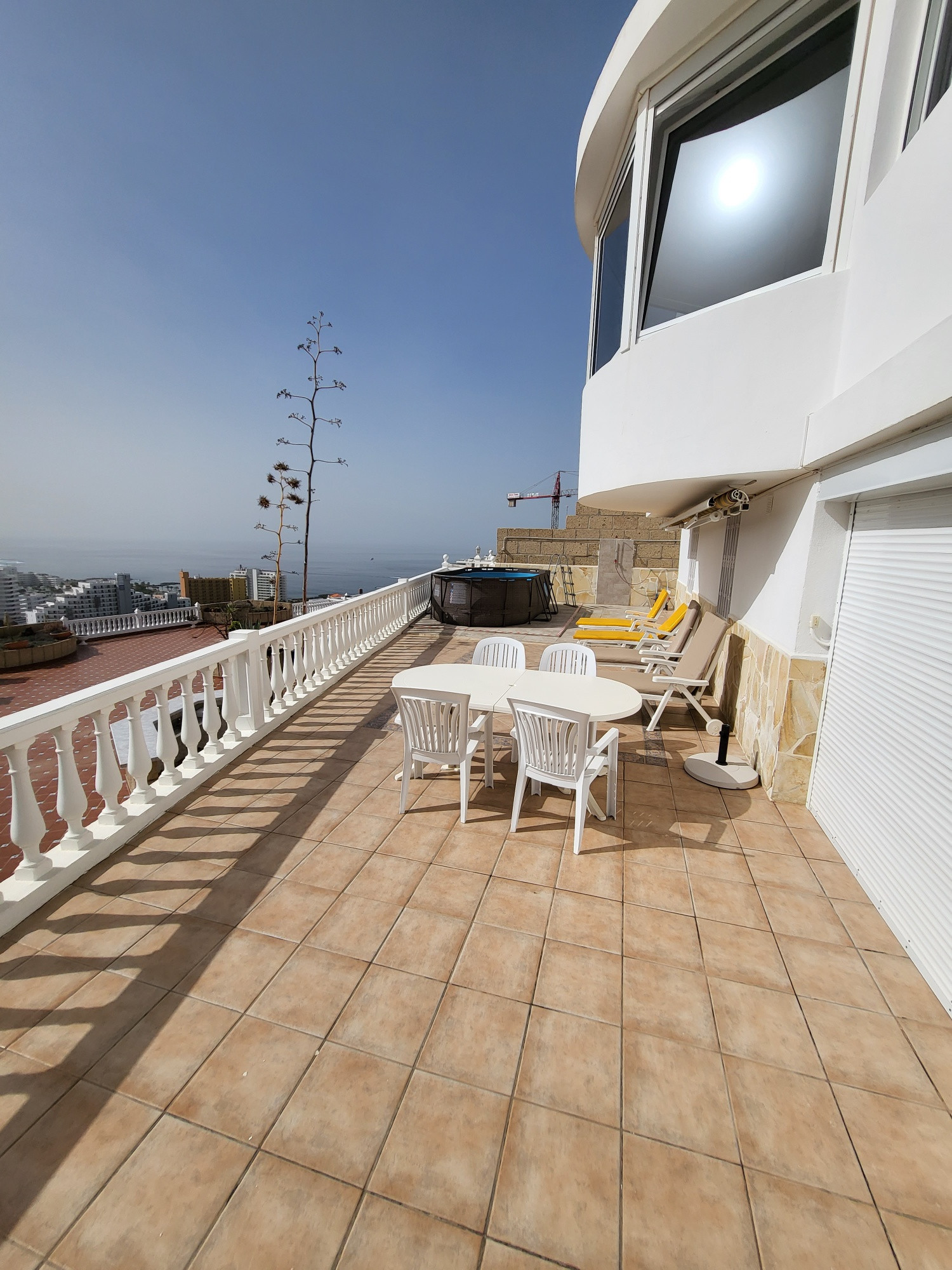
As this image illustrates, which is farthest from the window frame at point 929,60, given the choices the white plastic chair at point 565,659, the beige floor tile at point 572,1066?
the beige floor tile at point 572,1066

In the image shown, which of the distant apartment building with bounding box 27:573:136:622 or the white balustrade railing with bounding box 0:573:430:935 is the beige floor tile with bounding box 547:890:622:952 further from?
the distant apartment building with bounding box 27:573:136:622

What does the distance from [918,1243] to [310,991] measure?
189 centimetres

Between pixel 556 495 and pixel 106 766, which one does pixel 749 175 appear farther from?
pixel 556 495

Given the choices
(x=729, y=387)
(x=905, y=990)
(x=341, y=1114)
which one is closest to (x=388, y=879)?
(x=341, y=1114)

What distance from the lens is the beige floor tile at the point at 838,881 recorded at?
2.45 metres

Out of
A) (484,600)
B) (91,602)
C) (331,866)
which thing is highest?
(484,600)

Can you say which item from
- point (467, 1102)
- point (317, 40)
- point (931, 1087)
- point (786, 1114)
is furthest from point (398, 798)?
point (317, 40)

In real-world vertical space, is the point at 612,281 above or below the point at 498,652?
above

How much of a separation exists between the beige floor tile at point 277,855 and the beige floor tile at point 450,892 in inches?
28.6

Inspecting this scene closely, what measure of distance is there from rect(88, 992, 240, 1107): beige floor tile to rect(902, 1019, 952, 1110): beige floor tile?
7.99ft

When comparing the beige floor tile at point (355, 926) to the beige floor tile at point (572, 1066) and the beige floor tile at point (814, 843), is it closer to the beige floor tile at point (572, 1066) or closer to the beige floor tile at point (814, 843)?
the beige floor tile at point (572, 1066)

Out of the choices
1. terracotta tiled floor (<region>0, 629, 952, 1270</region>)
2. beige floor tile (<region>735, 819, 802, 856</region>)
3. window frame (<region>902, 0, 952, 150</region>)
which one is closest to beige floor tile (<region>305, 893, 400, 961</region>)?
terracotta tiled floor (<region>0, 629, 952, 1270</region>)

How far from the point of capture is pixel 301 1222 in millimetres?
1218

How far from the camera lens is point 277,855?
2.66 meters
